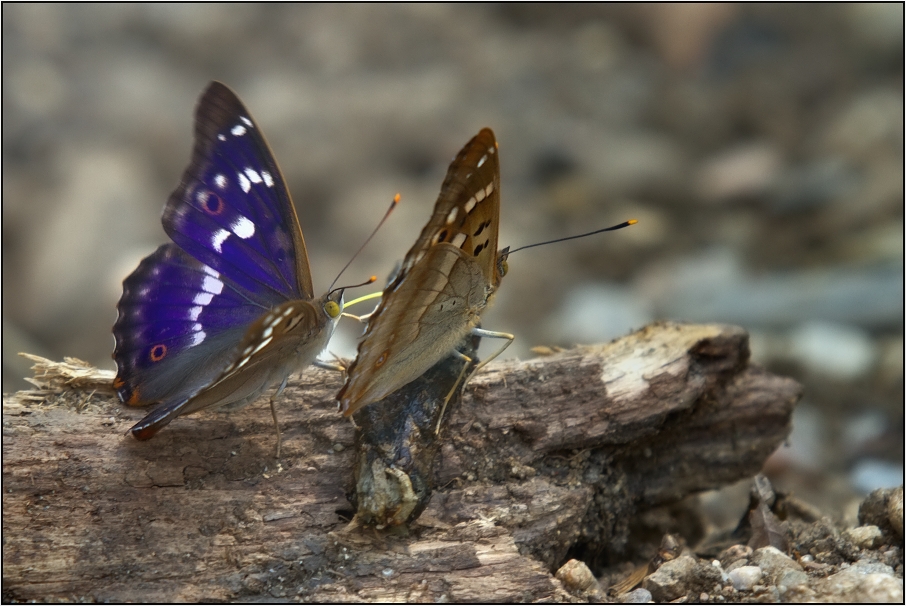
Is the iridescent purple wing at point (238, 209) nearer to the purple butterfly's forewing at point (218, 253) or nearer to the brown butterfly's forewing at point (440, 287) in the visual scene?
the purple butterfly's forewing at point (218, 253)

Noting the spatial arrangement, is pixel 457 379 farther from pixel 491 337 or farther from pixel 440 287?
pixel 440 287

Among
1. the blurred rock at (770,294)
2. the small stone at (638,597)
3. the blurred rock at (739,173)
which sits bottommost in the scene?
the small stone at (638,597)

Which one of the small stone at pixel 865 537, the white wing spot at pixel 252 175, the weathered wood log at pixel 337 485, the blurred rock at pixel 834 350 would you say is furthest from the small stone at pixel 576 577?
the blurred rock at pixel 834 350

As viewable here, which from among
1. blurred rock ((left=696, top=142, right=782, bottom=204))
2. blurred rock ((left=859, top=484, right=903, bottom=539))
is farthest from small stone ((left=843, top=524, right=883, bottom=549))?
blurred rock ((left=696, top=142, right=782, bottom=204))

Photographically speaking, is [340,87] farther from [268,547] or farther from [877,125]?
[268,547]

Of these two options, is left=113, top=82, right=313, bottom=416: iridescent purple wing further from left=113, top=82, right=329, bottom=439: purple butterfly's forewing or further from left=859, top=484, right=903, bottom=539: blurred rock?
left=859, top=484, right=903, bottom=539: blurred rock

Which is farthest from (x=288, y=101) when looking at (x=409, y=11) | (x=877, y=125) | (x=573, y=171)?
(x=877, y=125)
